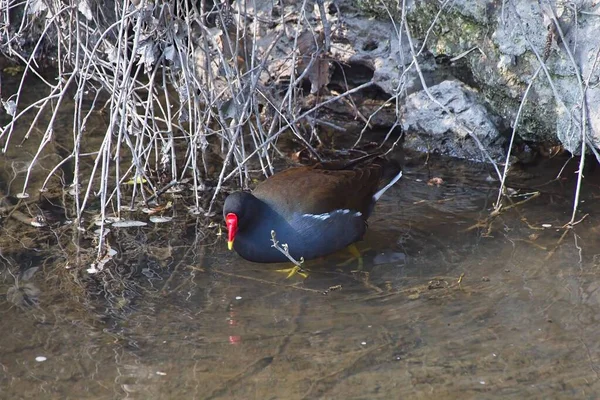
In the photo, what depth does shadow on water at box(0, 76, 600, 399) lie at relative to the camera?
3281 mm

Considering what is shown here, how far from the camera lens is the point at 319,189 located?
4.31 m

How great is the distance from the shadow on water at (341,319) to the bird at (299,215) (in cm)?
14

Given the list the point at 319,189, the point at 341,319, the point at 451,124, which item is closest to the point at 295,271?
the point at 319,189

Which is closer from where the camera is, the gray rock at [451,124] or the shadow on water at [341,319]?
the shadow on water at [341,319]

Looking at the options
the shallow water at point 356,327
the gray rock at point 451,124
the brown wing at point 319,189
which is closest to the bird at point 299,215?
the brown wing at point 319,189

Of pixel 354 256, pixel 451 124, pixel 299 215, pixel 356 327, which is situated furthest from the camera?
pixel 451 124

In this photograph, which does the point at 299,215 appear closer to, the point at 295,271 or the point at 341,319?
the point at 295,271

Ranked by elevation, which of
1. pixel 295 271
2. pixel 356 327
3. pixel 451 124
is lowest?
pixel 295 271

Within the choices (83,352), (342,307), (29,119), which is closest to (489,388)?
(342,307)

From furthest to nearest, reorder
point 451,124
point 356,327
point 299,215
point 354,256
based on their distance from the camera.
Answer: point 451,124
point 354,256
point 299,215
point 356,327

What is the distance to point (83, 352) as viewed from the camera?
347 cm

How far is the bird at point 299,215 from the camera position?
13.6 ft

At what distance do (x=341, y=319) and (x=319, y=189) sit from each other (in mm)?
801

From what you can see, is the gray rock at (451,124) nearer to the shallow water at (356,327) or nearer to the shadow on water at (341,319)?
the shadow on water at (341,319)
